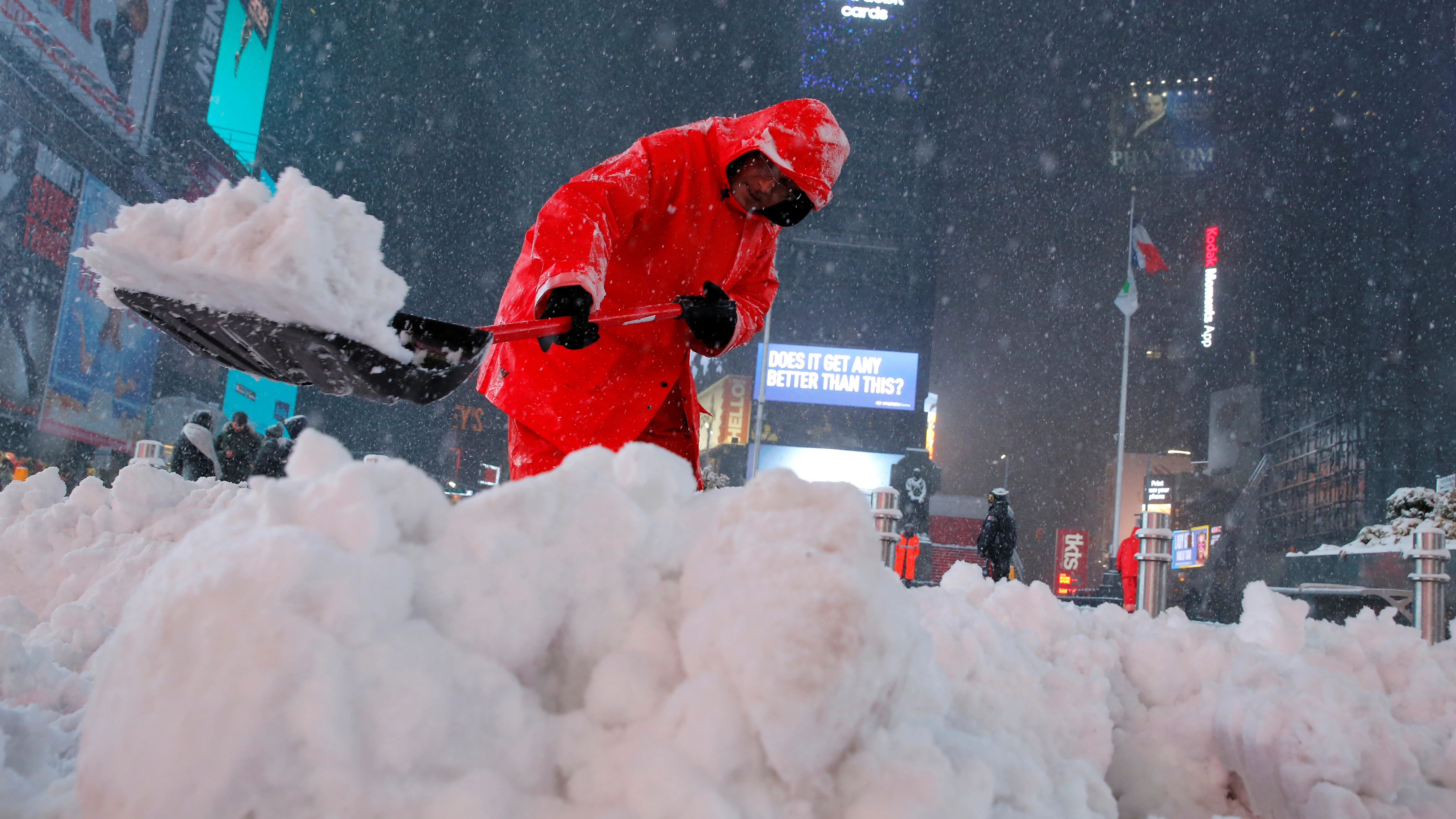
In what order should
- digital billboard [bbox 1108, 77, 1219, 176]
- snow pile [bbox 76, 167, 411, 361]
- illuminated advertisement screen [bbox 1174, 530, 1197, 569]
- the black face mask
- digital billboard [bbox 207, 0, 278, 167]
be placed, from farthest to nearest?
digital billboard [bbox 1108, 77, 1219, 176] → digital billboard [bbox 207, 0, 278, 167] → illuminated advertisement screen [bbox 1174, 530, 1197, 569] → the black face mask → snow pile [bbox 76, 167, 411, 361]

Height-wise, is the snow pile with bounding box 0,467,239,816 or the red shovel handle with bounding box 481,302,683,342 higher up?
the red shovel handle with bounding box 481,302,683,342

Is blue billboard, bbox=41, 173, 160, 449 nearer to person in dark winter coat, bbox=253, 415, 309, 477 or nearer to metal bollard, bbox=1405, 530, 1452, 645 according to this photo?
person in dark winter coat, bbox=253, 415, 309, 477

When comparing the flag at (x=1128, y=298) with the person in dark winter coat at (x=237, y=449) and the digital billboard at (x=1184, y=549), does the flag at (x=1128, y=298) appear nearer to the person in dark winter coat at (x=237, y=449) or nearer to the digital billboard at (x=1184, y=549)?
the digital billboard at (x=1184, y=549)

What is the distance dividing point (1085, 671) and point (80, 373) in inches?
754

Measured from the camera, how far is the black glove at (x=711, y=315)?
2398 mm

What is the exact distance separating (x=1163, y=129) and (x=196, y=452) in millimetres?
44040

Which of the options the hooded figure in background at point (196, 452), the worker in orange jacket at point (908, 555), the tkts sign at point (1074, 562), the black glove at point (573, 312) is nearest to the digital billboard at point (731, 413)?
the worker in orange jacket at point (908, 555)

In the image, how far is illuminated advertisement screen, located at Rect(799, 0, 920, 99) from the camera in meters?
27.2

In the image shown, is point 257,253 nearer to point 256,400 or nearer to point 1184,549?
point 1184,549

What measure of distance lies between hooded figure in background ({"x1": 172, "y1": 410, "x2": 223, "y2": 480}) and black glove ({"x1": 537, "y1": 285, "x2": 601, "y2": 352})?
716 cm

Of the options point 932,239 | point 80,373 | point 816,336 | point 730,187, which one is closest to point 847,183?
point 932,239

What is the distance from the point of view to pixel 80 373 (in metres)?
15.1

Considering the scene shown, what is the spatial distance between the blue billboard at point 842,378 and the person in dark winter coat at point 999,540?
15109 mm

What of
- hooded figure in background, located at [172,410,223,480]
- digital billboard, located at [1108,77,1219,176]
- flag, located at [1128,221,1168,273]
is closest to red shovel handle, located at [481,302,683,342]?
hooded figure in background, located at [172,410,223,480]
